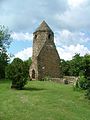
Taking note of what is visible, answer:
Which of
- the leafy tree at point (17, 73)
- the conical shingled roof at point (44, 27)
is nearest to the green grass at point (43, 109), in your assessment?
the leafy tree at point (17, 73)

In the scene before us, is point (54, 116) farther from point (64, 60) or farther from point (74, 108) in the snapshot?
point (64, 60)

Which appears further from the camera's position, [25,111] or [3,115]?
[25,111]

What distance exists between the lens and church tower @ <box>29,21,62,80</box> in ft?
182

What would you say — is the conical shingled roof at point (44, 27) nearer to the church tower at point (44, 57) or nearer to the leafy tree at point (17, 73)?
the church tower at point (44, 57)

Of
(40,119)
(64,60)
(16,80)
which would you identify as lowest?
(40,119)

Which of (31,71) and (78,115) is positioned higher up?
(31,71)

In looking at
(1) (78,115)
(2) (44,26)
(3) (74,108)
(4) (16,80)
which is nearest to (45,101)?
(3) (74,108)

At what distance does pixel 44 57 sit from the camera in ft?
183

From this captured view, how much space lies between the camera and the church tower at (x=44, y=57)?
182 feet

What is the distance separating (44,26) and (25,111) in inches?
1586

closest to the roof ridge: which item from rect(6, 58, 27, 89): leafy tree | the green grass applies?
rect(6, 58, 27, 89): leafy tree

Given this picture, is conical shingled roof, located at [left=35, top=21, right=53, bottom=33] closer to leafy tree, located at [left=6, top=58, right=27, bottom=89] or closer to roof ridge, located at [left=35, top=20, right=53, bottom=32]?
roof ridge, located at [left=35, top=20, right=53, bottom=32]

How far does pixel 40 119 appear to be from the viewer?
16.9 metres

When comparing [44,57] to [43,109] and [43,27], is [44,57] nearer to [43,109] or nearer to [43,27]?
[43,27]
